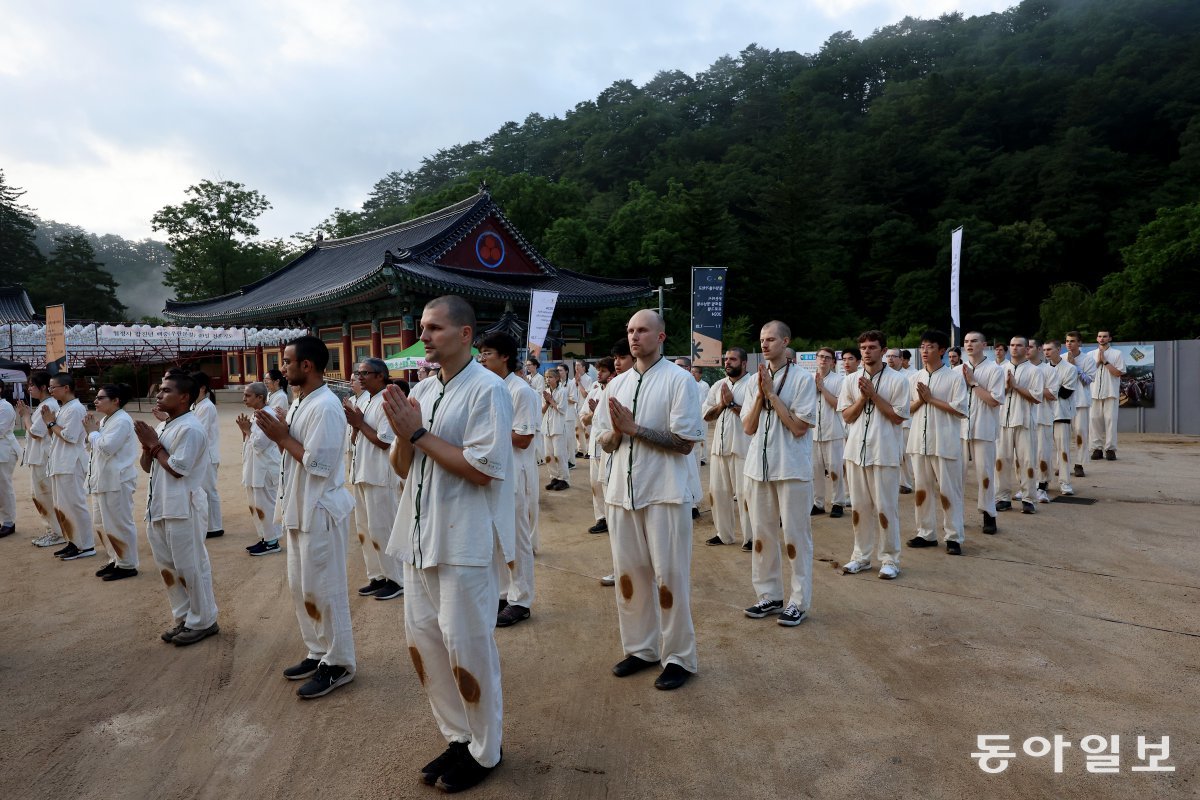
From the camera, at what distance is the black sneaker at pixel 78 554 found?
7.50 meters

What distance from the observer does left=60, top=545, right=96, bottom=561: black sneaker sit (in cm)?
750

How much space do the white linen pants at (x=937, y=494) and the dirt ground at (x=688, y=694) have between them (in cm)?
39

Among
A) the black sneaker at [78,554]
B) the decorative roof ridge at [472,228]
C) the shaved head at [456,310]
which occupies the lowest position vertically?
the black sneaker at [78,554]

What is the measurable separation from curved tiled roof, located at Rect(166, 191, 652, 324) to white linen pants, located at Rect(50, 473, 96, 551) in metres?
14.1

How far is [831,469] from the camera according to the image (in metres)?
9.23

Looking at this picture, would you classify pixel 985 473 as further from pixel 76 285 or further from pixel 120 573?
pixel 76 285

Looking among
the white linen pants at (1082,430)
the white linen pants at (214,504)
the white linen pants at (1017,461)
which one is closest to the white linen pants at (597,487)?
the white linen pants at (214,504)

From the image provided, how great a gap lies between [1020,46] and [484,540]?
62.1 meters

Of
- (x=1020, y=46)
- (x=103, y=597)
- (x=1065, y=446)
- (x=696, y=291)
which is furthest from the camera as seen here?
(x=1020, y=46)

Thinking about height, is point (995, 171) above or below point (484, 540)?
above

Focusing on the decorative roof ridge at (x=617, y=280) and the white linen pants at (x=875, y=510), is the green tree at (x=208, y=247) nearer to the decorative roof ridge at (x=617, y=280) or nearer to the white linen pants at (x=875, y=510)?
the decorative roof ridge at (x=617, y=280)

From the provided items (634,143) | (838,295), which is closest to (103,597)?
(838,295)

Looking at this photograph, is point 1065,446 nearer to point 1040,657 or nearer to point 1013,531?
point 1013,531

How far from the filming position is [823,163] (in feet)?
138
